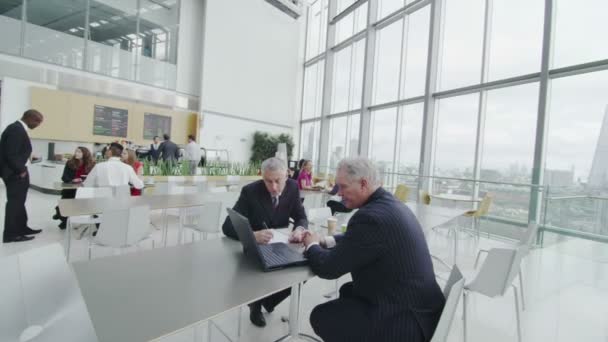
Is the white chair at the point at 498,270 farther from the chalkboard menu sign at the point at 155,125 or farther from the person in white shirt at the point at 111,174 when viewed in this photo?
the chalkboard menu sign at the point at 155,125

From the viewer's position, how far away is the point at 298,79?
44.2 ft

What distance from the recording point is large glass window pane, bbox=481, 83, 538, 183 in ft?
17.6

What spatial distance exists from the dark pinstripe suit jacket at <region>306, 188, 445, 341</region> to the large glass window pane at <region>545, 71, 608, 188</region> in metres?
4.63

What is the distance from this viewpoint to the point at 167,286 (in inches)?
45.4


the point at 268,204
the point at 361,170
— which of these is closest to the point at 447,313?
the point at 361,170

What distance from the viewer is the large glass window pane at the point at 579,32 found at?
15.2 ft

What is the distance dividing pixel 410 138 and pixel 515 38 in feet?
9.70

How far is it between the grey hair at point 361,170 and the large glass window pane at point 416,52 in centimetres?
684

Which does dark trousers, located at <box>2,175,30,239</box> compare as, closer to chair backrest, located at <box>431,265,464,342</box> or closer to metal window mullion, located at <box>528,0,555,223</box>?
chair backrest, located at <box>431,265,464,342</box>

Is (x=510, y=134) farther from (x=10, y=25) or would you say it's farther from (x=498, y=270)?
(x=10, y=25)

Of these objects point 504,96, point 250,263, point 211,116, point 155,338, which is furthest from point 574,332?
point 211,116

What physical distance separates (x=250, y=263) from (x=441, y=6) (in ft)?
26.3

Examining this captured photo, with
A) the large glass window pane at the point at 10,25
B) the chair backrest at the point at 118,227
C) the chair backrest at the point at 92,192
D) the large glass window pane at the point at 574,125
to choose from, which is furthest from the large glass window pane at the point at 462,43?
the large glass window pane at the point at 10,25

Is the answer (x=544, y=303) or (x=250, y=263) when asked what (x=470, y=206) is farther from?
(x=250, y=263)
